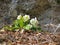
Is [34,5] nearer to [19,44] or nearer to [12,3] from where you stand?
[12,3]

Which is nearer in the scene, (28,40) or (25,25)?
(28,40)

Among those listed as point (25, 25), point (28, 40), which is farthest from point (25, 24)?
point (28, 40)

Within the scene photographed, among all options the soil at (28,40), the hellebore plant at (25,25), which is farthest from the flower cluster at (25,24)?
the soil at (28,40)

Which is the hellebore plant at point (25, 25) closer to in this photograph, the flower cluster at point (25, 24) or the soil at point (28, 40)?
the flower cluster at point (25, 24)

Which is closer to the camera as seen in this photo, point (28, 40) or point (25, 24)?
point (28, 40)

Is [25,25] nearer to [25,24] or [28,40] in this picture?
[25,24]

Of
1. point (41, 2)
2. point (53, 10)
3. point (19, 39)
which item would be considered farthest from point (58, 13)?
point (19, 39)

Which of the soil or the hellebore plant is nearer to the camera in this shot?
the soil

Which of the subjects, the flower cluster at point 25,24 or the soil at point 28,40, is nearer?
the soil at point 28,40

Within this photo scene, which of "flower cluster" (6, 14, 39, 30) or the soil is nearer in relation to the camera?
the soil

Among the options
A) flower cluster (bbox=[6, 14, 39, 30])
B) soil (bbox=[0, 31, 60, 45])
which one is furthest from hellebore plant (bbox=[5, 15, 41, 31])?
soil (bbox=[0, 31, 60, 45])

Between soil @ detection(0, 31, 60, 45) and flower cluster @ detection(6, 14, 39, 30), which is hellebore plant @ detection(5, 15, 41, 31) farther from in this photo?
soil @ detection(0, 31, 60, 45)

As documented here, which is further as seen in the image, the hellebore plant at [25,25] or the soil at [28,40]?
the hellebore plant at [25,25]
